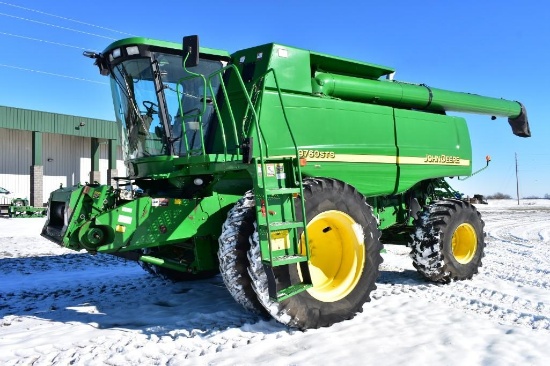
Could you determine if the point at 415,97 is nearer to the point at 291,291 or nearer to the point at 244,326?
the point at 291,291

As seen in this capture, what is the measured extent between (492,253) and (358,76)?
532 centimetres

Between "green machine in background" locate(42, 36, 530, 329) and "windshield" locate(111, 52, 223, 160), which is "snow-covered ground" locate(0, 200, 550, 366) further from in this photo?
"windshield" locate(111, 52, 223, 160)

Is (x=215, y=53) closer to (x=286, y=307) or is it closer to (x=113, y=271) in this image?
(x=286, y=307)

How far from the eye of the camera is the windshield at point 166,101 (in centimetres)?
513

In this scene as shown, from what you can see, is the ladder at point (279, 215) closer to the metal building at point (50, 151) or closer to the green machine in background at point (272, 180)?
the green machine in background at point (272, 180)

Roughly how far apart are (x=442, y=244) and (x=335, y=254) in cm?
207

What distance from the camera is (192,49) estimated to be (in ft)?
14.3

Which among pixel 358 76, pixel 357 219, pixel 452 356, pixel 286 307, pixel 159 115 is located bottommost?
pixel 452 356

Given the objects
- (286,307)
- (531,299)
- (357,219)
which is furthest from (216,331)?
(531,299)

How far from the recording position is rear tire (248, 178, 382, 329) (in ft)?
13.7

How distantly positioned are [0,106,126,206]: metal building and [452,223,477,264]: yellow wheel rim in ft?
68.1

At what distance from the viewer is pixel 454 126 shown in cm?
725

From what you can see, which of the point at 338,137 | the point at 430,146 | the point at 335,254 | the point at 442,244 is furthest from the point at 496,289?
the point at 338,137

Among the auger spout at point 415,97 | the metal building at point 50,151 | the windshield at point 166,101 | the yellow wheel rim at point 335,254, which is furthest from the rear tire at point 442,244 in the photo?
the metal building at point 50,151
